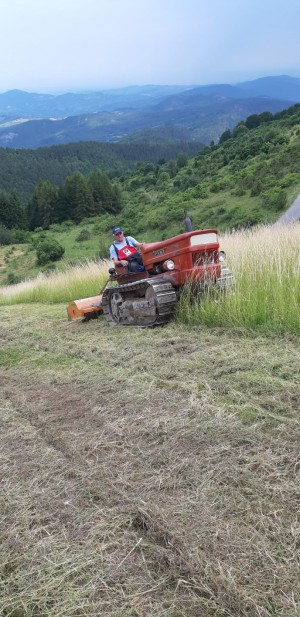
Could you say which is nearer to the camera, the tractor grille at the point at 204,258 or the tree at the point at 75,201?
the tractor grille at the point at 204,258

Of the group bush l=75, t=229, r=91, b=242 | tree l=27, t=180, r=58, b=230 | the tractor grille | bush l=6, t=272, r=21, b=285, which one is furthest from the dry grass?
tree l=27, t=180, r=58, b=230

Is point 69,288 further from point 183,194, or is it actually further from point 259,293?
point 183,194

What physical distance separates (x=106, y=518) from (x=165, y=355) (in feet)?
9.11

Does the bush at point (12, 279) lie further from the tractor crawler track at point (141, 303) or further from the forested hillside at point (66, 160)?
the forested hillside at point (66, 160)

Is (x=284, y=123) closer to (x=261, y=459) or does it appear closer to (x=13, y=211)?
(x=13, y=211)

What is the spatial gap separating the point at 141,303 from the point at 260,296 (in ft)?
5.51

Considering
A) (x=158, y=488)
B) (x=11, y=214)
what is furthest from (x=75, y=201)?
(x=158, y=488)

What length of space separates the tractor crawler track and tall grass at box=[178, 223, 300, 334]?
9.5 inches

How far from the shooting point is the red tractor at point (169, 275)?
6.44 m

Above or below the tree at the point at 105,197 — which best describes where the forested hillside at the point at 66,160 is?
above

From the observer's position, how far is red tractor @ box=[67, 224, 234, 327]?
6.44 m

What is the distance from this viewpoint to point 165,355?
17.1 feet

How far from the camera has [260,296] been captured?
5.82 m

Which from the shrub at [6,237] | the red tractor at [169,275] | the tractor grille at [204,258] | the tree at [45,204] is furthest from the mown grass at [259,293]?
the tree at [45,204]
